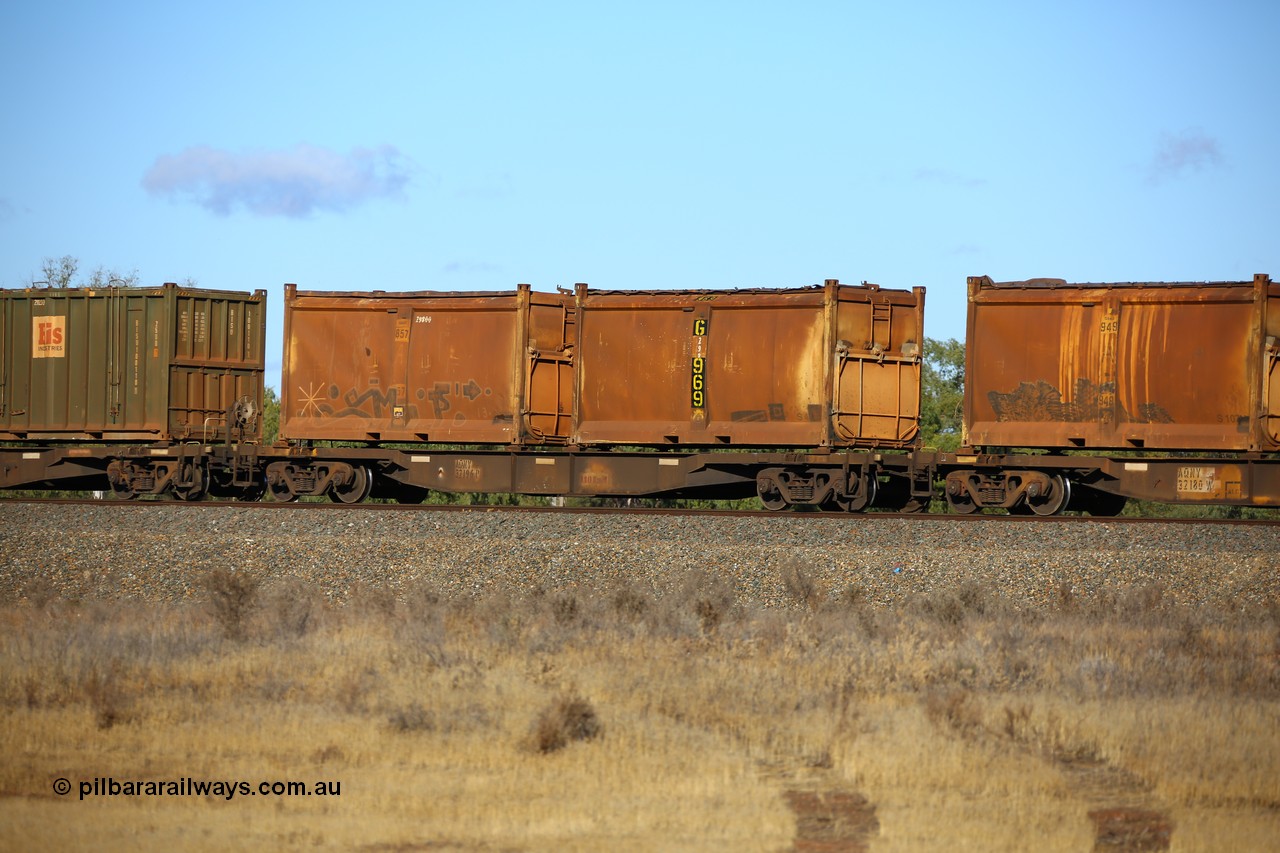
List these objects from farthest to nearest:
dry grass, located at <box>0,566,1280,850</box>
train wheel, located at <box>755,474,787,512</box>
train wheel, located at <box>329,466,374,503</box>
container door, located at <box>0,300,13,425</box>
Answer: container door, located at <box>0,300,13,425</box> → train wheel, located at <box>329,466,374,503</box> → train wheel, located at <box>755,474,787,512</box> → dry grass, located at <box>0,566,1280,850</box>

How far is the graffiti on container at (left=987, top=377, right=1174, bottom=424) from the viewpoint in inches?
661

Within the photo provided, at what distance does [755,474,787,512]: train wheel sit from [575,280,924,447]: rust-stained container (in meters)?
0.51

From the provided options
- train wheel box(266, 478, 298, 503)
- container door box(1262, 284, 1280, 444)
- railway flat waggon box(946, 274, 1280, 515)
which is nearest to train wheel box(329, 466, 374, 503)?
train wheel box(266, 478, 298, 503)

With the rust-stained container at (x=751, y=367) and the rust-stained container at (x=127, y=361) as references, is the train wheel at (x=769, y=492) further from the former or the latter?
the rust-stained container at (x=127, y=361)

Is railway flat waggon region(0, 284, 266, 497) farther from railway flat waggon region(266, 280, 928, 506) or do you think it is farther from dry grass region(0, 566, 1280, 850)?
dry grass region(0, 566, 1280, 850)

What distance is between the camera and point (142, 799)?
23.1ft

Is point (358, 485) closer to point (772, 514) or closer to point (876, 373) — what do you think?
point (772, 514)

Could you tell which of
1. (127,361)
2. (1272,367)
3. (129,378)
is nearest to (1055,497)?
(1272,367)

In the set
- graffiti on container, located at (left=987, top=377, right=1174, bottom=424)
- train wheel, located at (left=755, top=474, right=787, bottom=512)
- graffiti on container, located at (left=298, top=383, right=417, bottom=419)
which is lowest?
train wheel, located at (left=755, top=474, right=787, bottom=512)

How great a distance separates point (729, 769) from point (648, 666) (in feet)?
7.68

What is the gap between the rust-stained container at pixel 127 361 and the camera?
19.7 m

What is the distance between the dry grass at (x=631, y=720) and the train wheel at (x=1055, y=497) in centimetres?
474

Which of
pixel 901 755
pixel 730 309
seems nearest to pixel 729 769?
pixel 901 755

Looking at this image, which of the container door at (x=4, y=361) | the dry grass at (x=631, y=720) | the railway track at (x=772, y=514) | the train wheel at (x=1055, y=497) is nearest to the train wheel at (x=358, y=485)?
the railway track at (x=772, y=514)
